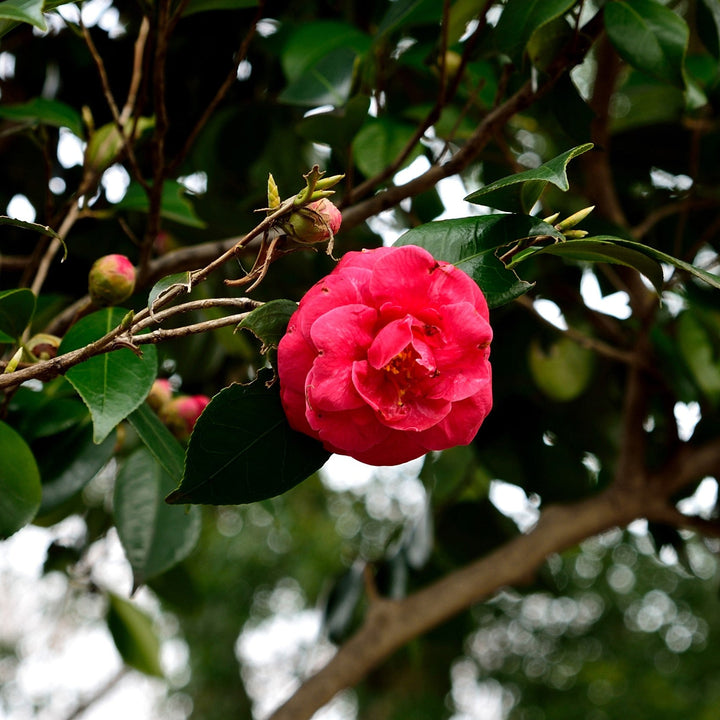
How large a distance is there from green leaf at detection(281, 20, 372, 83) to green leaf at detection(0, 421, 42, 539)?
0.59 metres

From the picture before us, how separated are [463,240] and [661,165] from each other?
83 centimetres

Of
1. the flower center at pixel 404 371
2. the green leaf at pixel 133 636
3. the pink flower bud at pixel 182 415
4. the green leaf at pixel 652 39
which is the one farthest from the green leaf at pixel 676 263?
the green leaf at pixel 133 636

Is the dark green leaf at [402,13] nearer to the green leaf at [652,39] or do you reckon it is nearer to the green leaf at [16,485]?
the green leaf at [652,39]

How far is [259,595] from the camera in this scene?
5.96 m


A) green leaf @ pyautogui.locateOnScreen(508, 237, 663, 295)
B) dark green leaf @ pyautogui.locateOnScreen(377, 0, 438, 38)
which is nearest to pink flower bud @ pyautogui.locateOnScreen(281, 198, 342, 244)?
green leaf @ pyautogui.locateOnScreen(508, 237, 663, 295)

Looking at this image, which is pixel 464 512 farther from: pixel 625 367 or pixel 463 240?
pixel 463 240

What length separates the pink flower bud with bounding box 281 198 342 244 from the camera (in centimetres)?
50

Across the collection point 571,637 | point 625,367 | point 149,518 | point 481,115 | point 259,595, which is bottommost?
point 571,637

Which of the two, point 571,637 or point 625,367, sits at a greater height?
point 625,367

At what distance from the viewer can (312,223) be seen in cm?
51

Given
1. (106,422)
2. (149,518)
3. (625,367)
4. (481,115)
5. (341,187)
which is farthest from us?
(625,367)

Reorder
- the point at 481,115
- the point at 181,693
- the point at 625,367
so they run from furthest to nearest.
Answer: the point at 181,693 < the point at 625,367 < the point at 481,115

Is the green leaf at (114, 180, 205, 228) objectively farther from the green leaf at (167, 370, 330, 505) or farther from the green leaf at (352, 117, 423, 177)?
the green leaf at (167, 370, 330, 505)

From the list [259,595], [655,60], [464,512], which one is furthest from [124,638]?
[259,595]
